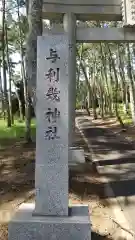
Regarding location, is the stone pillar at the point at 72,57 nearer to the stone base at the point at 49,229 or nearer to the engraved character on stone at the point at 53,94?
the engraved character on stone at the point at 53,94

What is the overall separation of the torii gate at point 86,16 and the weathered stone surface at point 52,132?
474cm

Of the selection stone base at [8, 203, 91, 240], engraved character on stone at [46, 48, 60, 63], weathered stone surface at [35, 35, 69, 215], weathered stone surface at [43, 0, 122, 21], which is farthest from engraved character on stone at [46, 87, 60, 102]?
weathered stone surface at [43, 0, 122, 21]

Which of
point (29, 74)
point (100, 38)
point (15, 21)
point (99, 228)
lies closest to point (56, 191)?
point (99, 228)

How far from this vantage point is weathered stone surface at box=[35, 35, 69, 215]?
4500 millimetres

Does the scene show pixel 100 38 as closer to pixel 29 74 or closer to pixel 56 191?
pixel 29 74

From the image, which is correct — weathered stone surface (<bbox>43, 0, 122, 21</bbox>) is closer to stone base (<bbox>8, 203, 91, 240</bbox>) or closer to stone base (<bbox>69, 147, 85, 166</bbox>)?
stone base (<bbox>69, 147, 85, 166</bbox>)

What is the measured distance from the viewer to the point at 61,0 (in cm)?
941

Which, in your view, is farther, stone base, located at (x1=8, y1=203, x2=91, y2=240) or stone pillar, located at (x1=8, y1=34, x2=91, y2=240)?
stone pillar, located at (x1=8, y1=34, x2=91, y2=240)

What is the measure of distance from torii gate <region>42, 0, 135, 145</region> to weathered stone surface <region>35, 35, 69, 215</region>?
187 inches

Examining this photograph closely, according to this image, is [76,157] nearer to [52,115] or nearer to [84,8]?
[84,8]

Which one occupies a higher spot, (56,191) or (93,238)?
(56,191)

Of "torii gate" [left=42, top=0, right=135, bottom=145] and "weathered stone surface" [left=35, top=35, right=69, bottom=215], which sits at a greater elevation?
"torii gate" [left=42, top=0, right=135, bottom=145]

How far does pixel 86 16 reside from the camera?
32.6 ft

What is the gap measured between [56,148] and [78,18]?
6.37 metres
